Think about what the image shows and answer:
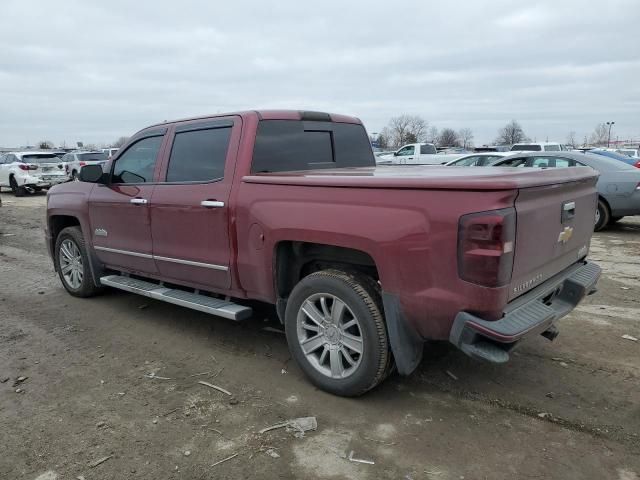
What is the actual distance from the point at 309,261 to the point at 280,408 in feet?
3.44

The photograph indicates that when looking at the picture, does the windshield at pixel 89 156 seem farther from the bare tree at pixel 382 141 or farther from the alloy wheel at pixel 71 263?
the bare tree at pixel 382 141

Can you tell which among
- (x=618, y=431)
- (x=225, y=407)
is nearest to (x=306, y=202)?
(x=225, y=407)

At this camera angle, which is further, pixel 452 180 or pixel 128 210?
pixel 128 210

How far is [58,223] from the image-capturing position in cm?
632

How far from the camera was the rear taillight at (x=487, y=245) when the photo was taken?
8.75ft

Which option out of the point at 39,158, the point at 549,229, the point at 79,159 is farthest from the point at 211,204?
the point at 79,159

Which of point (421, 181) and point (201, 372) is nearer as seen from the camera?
point (421, 181)

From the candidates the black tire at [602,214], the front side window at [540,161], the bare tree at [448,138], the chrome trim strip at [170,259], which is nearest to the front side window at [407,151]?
the front side window at [540,161]

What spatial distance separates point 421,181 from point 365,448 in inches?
61.9

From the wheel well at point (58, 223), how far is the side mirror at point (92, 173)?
3.94ft

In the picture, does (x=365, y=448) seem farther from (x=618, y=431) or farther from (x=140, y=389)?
(x=140, y=389)

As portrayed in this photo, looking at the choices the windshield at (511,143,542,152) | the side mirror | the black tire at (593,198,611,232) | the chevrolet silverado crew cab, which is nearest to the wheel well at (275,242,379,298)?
the chevrolet silverado crew cab

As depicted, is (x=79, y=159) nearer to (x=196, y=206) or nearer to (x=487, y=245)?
(x=196, y=206)

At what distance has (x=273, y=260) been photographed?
376 cm
